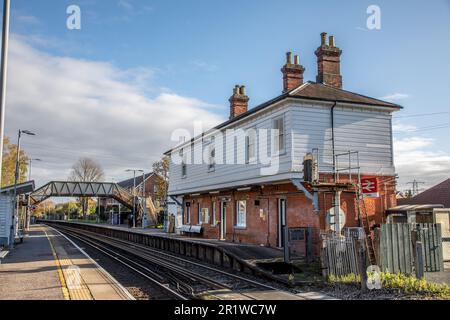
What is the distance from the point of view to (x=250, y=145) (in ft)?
63.5

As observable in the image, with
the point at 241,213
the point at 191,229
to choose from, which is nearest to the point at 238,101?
the point at 241,213

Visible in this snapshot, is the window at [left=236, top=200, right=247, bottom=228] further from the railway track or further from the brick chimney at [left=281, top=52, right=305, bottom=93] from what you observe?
the brick chimney at [left=281, top=52, right=305, bottom=93]

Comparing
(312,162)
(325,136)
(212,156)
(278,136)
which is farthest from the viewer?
(212,156)

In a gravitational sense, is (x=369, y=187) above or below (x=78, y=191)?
below

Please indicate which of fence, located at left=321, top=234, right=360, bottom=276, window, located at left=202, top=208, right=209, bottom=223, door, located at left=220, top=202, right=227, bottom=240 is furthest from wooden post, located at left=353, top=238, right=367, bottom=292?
window, located at left=202, top=208, right=209, bottom=223

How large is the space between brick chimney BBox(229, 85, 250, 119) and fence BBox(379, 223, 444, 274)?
48.9 ft

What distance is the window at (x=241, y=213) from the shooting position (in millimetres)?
20875

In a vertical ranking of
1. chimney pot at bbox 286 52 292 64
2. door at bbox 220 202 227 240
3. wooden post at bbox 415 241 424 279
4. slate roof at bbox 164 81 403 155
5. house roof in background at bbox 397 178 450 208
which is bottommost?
wooden post at bbox 415 241 424 279

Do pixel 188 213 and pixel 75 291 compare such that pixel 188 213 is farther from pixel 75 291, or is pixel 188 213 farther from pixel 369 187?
pixel 75 291

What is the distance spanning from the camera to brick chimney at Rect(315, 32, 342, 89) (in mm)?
19297

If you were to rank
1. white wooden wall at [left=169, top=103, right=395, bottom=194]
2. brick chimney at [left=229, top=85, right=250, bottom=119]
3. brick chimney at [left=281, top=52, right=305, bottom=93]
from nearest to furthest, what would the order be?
white wooden wall at [left=169, top=103, right=395, bottom=194]
brick chimney at [left=281, top=52, right=305, bottom=93]
brick chimney at [left=229, top=85, right=250, bottom=119]

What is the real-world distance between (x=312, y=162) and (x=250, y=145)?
15.8 ft
